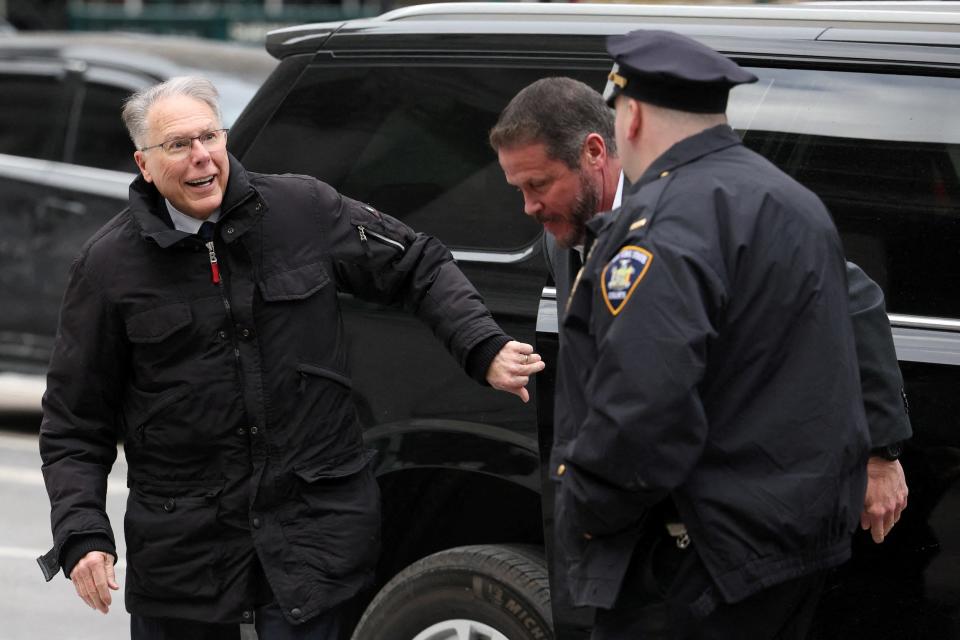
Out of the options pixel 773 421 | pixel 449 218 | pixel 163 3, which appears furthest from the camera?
pixel 163 3

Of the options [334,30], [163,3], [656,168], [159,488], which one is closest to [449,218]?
[334,30]

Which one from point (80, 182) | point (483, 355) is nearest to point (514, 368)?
point (483, 355)

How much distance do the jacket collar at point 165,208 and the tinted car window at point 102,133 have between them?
481cm

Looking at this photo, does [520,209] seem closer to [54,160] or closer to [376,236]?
[376,236]

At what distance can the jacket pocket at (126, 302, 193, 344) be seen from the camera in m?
3.20

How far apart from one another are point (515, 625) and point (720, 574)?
→ 116 cm

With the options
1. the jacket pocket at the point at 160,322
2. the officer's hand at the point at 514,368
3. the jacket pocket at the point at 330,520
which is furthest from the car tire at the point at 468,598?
the jacket pocket at the point at 160,322

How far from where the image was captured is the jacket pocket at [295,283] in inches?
129

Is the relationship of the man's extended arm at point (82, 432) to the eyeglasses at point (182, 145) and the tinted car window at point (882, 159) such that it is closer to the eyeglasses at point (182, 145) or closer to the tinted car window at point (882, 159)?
the eyeglasses at point (182, 145)

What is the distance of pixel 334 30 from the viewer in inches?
159

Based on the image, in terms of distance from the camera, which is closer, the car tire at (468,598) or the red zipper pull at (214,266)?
the red zipper pull at (214,266)

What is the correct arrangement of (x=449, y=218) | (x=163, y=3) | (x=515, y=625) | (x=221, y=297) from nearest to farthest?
(x=221, y=297)
(x=515, y=625)
(x=449, y=218)
(x=163, y=3)

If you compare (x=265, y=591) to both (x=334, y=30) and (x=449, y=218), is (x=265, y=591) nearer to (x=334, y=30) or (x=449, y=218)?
(x=449, y=218)

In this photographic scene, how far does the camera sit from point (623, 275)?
238cm
